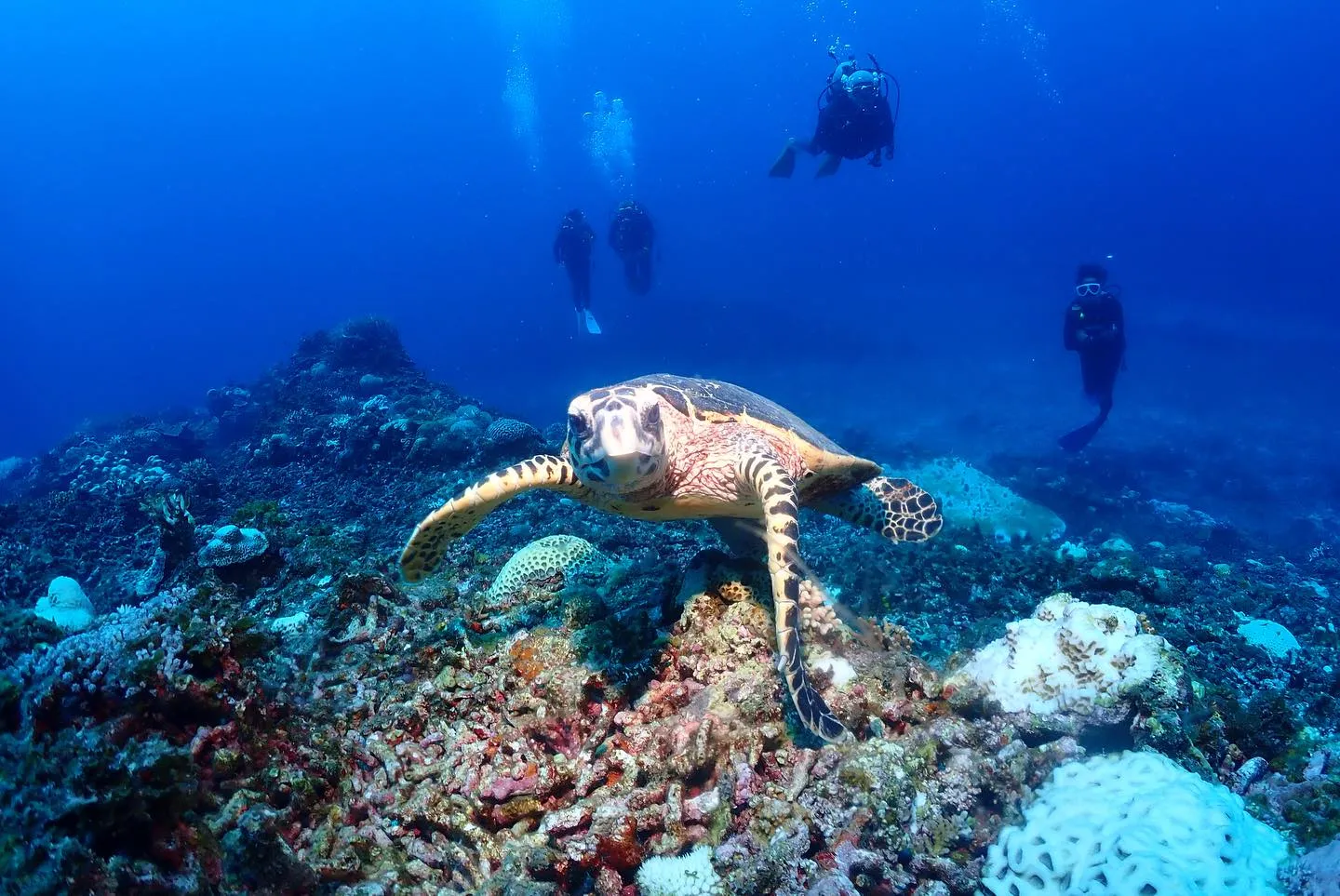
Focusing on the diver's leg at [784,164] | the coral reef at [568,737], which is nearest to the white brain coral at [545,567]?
the coral reef at [568,737]

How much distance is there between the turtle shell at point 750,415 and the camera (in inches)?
139

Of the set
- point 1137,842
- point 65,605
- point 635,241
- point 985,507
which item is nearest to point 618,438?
point 1137,842

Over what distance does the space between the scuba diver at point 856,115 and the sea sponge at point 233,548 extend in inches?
512

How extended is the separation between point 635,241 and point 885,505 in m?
19.2

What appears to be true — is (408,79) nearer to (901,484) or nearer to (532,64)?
(532,64)

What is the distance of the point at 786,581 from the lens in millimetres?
2754

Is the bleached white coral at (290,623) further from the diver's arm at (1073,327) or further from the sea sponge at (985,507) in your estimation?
the diver's arm at (1073,327)

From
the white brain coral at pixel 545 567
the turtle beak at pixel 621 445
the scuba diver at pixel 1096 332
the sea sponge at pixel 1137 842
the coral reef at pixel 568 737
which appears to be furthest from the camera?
the scuba diver at pixel 1096 332

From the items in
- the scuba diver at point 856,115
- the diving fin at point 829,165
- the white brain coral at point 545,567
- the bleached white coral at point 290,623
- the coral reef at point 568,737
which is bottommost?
the coral reef at point 568,737

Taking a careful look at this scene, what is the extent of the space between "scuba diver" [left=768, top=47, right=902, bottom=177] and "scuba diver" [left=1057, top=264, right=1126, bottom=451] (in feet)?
18.1

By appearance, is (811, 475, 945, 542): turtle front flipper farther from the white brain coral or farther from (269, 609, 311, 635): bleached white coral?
(269, 609, 311, 635): bleached white coral

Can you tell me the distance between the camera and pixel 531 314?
275ft

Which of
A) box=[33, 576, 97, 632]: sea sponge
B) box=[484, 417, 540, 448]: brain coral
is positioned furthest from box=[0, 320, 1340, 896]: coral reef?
box=[484, 417, 540, 448]: brain coral

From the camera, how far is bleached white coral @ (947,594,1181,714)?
9.38ft
